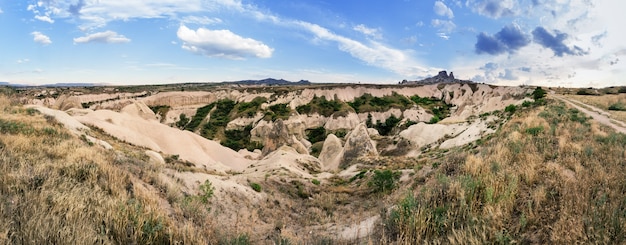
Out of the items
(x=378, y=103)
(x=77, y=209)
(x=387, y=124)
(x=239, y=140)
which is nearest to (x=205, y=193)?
(x=77, y=209)

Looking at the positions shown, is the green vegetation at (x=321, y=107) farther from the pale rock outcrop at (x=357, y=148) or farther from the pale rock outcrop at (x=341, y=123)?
the pale rock outcrop at (x=357, y=148)

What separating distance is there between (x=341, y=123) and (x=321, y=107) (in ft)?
48.7

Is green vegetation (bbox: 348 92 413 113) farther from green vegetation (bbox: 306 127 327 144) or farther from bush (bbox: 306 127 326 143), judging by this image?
bush (bbox: 306 127 326 143)

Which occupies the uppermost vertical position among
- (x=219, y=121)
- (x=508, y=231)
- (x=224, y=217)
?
(x=508, y=231)

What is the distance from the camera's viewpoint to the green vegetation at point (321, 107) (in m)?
103

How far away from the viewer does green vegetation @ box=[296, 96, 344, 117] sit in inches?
4040

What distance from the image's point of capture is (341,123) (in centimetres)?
9300

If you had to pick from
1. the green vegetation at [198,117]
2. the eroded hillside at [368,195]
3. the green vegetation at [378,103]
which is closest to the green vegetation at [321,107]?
the green vegetation at [378,103]

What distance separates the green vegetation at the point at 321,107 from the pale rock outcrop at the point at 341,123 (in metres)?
6.38

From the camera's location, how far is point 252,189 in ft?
51.0

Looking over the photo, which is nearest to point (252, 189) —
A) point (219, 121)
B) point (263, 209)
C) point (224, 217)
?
point (263, 209)

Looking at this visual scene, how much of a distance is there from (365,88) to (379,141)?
86128 millimetres

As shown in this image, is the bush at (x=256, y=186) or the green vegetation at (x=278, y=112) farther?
the green vegetation at (x=278, y=112)

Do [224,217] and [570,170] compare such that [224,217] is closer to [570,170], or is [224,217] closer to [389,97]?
[570,170]
